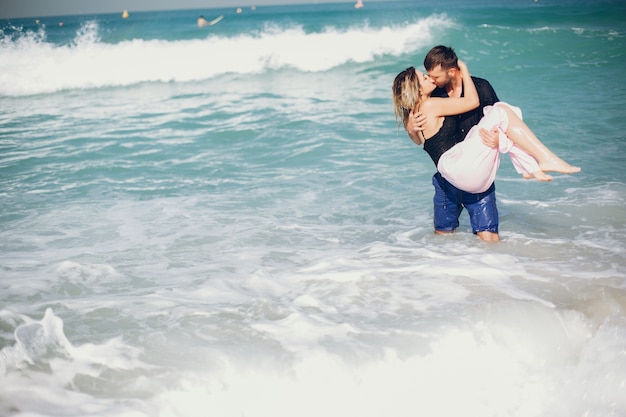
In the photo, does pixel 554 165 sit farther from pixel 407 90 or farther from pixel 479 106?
pixel 407 90

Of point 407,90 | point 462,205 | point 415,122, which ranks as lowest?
point 462,205

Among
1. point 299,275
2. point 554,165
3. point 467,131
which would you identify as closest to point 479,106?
point 467,131

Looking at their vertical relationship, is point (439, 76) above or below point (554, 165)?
above

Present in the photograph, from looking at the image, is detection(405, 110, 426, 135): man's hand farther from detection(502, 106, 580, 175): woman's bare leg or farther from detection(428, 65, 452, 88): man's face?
detection(502, 106, 580, 175): woman's bare leg

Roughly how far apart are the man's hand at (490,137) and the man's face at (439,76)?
53 cm

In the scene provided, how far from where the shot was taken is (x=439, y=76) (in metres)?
4.68

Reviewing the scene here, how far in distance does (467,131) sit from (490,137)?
41cm

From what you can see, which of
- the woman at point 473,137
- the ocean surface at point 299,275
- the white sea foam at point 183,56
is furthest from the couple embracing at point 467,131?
the white sea foam at point 183,56

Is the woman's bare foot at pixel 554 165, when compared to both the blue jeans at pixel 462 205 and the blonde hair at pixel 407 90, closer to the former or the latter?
the blue jeans at pixel 462 205

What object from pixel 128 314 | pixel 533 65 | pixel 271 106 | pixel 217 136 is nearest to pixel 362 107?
pixel 271 106

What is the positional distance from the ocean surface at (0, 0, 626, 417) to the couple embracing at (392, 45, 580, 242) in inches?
22.4

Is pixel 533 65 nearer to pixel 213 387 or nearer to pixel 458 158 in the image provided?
pixel 458 158

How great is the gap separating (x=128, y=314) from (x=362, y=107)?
9.41m

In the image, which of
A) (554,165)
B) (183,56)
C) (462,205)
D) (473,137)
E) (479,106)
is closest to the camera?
(554,165)
